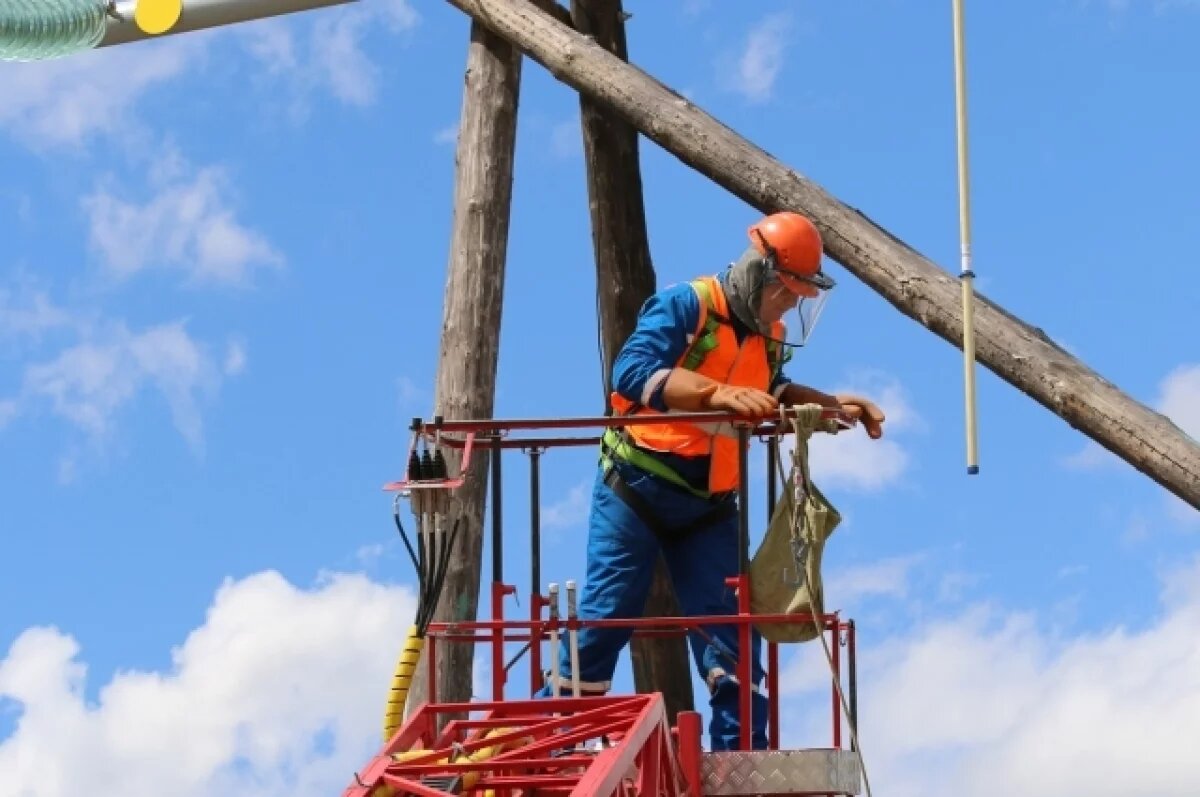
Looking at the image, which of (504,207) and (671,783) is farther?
(504,207)

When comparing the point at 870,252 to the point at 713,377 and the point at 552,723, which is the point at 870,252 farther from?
the point at 552,723

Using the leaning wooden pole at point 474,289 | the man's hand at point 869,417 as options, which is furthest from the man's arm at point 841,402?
the leaning wooden pole at point 474,289

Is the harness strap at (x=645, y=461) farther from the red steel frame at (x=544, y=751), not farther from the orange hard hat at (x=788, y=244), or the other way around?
the red steel frame at (x=544, y=751)

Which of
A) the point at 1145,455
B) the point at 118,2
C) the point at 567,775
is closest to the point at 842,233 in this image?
the point at 1145,455

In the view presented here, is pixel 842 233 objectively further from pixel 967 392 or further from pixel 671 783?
pixel 671 783

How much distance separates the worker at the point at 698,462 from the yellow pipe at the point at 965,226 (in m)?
0.43

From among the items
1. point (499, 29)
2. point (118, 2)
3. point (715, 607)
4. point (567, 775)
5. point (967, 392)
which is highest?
point (499, 29)

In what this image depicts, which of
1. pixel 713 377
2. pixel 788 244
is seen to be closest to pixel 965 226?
pixel 788 244

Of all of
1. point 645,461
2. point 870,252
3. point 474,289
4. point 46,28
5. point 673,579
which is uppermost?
point 474,289

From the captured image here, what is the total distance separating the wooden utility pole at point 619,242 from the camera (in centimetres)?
1151

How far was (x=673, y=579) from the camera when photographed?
8438mm

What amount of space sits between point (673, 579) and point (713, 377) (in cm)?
81

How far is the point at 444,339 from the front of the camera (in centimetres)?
1091

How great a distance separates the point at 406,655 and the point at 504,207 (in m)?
4.29
